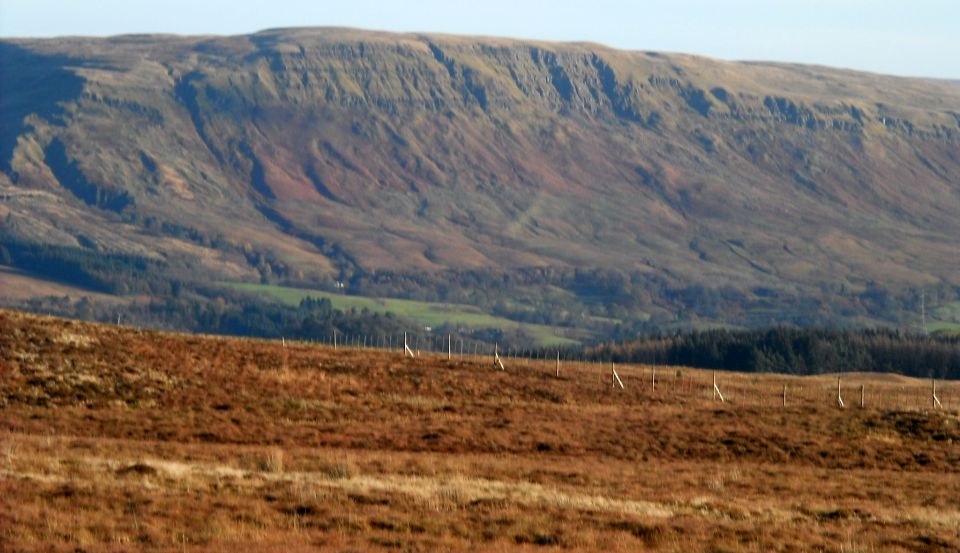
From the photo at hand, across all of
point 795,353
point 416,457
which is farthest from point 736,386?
point 795,353

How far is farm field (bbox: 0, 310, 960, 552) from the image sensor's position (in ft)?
100

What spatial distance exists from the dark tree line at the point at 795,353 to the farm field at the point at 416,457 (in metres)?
86.7

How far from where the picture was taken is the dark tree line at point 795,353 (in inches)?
6959

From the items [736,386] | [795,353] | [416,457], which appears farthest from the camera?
[795,353]

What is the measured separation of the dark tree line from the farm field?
285 ft

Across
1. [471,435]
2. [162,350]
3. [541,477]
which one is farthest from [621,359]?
[541,477]

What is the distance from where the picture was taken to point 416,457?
4650 centimetres

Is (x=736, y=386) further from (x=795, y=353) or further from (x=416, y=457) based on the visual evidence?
(x=795, y=353)

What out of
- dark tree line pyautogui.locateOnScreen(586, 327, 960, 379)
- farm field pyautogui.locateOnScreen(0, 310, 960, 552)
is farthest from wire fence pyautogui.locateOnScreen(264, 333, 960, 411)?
dark tree line pyautogui.locateOnScreen(586, 327, 960, 379)

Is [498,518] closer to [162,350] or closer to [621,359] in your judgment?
[162,350]

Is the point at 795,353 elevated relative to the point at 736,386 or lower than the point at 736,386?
lower

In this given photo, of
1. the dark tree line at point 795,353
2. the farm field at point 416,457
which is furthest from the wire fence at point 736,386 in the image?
the dark tree line at point 795,353

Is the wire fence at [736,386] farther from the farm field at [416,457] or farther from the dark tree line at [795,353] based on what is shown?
the dark tree line at [795,353]

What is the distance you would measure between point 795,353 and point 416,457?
457ft
